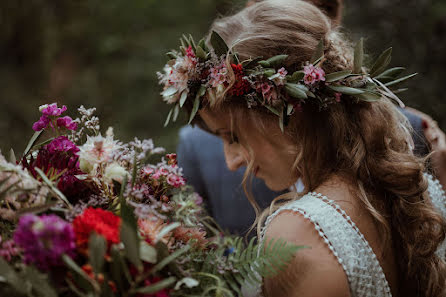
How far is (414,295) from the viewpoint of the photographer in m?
1.67

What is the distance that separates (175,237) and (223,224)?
5.47ft

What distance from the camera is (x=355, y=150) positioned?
63.3 inches

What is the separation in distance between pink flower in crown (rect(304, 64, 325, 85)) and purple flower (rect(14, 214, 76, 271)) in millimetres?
957

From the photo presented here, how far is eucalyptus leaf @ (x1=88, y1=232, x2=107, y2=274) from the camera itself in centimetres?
86

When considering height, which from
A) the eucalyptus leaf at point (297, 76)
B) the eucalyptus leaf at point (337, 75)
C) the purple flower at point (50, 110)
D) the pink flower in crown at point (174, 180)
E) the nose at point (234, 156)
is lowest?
the nose at point (234, 156)

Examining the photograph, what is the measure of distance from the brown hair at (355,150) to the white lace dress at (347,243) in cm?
12

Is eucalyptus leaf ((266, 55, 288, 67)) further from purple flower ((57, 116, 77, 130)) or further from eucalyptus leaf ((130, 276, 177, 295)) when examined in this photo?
eucalyptus leaf ((130, 276, 177, 295))

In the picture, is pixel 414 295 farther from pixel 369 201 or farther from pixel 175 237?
pixel 175 237

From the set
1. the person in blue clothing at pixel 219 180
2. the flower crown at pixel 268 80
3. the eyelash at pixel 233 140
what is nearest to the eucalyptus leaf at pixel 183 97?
the flower crown at pixel 268 80

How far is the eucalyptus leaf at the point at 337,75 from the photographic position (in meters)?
1.51

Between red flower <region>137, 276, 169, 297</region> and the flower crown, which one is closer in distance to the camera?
red flower <region>137, 276, 169, 297</region>

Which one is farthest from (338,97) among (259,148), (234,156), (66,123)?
(66,123)

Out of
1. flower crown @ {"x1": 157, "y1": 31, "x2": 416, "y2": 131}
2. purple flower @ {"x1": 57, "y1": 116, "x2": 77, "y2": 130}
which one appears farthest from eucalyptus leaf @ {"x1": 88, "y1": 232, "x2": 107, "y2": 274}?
flower crown @ {"x1": 157, "y1": 31, "x2": 416, "y2": 131}

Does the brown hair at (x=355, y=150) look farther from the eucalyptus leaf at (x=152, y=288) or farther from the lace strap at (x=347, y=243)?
the eucalyptus leaf at (x=152, y=288)
